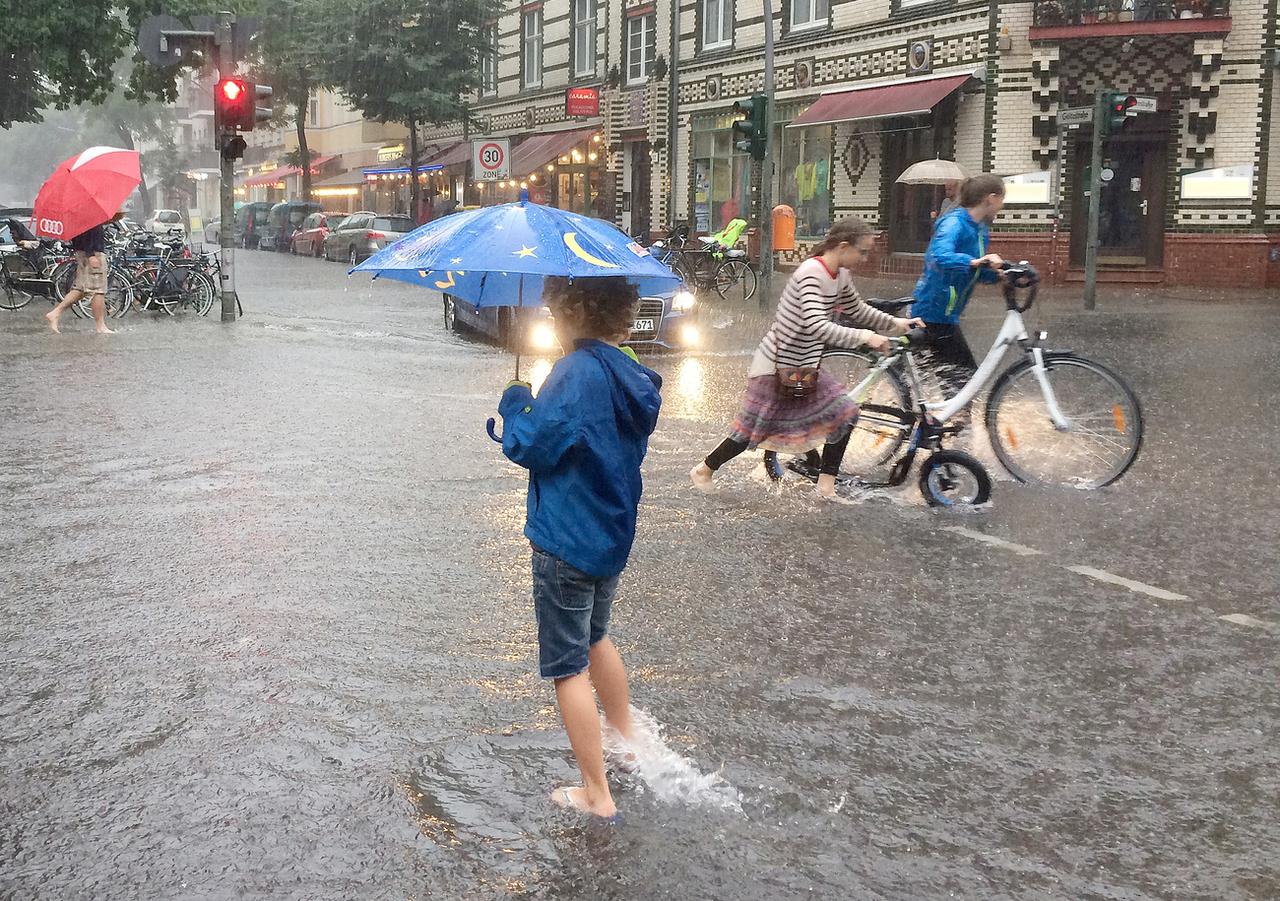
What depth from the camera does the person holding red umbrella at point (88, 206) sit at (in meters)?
15.7

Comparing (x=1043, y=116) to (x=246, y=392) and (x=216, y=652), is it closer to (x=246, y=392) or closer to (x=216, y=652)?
(x=246, y=392)

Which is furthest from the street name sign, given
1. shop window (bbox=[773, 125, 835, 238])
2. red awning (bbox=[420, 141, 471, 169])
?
red awning (bbox=[420, 141, 471, 169])

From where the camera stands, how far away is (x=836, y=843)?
3607 mm

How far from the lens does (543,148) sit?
1652 inches

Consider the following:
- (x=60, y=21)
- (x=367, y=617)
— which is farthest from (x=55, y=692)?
(x=60, y=21)

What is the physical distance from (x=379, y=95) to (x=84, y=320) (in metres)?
26.0

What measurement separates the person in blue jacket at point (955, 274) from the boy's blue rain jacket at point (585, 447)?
450 centimetres

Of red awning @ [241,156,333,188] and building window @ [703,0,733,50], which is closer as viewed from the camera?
building window @ [703,0,733,50]

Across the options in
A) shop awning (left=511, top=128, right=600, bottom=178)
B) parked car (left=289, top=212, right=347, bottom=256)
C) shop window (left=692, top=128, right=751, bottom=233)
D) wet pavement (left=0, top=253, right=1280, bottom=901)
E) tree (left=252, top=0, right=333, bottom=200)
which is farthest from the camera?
tree (left=252, top=0, right=333, bottom=200)

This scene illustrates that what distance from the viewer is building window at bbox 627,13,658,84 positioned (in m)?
37.1

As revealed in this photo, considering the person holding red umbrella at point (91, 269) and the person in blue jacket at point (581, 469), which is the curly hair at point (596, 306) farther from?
the person holding red umbrella at point (91, 269)

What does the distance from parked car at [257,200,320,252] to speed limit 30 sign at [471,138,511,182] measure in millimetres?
21189

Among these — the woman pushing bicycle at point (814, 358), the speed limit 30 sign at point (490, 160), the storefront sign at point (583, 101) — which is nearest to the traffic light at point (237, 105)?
the speed limit 30 sign at point (490, 160)

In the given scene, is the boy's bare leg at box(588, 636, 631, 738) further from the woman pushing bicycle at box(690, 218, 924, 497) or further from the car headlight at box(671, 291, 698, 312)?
the car headlight at box(671, 291, 698, 312)
